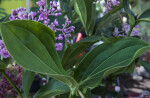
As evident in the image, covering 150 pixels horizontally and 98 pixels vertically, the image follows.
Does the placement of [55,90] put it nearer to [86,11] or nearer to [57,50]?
[57,50]

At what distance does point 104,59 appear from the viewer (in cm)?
32

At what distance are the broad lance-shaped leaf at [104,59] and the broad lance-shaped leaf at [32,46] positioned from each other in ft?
0.16

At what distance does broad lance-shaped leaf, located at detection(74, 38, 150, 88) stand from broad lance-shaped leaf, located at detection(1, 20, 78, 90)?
0.16ft

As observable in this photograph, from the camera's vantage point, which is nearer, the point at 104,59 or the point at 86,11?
the point at 104,59

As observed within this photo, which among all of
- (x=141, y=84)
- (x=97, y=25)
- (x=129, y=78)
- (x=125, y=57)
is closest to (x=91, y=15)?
(x=97, y=25)

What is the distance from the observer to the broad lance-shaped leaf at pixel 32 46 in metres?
0.22

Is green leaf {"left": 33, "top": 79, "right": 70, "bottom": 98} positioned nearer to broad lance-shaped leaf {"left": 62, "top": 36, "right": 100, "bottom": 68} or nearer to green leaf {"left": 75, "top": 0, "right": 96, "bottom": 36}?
broad lance-shaped leaf {"left": 62, "top": 36, "right": 100, "bottom": 68}

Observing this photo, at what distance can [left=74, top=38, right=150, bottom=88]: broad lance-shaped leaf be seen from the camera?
0.97 feet

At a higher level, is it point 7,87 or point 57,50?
point 57,50

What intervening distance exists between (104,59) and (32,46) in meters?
0.13

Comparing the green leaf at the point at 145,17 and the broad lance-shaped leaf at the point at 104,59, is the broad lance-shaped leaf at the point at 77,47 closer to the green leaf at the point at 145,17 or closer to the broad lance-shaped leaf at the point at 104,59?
the broad lance-shaped leaf at the point at 104,59

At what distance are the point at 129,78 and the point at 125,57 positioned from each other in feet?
8.89

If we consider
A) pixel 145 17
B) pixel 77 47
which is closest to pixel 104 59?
pixel 77 47

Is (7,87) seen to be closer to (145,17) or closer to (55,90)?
(55,90)
